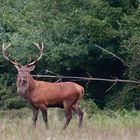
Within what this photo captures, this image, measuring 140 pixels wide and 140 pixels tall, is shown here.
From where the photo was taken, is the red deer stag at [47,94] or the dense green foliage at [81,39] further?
the dense green foliage at [81,39]

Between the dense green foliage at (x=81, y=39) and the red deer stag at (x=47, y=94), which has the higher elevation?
the red deer stag at (x=47, y=94)

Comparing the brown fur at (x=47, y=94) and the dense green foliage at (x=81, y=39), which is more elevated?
the brown fur at (x=47, y=94)

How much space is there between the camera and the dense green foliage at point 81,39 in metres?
24.8

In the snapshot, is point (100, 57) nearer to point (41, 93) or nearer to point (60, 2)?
point (60, 2)

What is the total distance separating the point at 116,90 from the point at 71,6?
3.86m

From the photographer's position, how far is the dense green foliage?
24.8 metres

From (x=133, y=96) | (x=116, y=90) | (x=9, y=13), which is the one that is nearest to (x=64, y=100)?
(x=133, y=96)

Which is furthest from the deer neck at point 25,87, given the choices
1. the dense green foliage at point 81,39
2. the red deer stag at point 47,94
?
the dense green foliage at point 81,39

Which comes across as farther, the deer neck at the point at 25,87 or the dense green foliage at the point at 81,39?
the dense green foliage at the point at 81,39

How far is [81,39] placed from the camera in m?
25.8

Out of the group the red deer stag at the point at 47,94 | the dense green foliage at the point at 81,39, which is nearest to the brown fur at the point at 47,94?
the red deer stag at the point at 47,94

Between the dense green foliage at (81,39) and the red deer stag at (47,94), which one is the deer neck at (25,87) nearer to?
the red deer stag at (47,94)

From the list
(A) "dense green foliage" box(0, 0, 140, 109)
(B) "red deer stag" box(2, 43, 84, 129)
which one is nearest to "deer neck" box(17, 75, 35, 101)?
(B) "red deer stag" box(2, 43, 84, 129)

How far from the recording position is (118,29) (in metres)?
25.5
